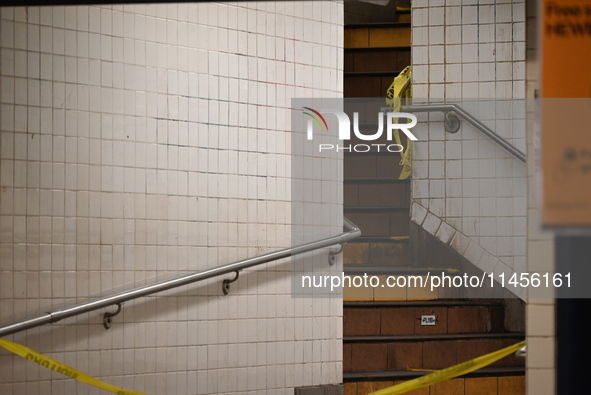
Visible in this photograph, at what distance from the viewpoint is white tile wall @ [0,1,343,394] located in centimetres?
388

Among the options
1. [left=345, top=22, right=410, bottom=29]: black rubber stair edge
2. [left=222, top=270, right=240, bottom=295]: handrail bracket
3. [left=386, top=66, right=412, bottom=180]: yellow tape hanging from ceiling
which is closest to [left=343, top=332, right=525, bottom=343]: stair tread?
[left=222, top=270, right=240, bottom=295]: handrail bracket

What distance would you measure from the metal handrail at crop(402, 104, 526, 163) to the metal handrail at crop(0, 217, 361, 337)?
1202mm

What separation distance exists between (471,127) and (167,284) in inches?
109

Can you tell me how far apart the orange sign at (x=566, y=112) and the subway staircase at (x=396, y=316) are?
3.52m

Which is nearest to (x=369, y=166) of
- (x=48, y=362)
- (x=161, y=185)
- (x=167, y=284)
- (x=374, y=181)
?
(x=374, y=181)

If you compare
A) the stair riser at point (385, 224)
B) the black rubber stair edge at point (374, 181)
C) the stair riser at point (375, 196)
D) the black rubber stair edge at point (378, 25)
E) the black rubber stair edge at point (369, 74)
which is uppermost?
the black rubber stair edge at point (378, 25)

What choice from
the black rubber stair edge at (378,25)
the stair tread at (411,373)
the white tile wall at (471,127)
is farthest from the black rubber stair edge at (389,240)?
the black rubber stair edge at (378,25)

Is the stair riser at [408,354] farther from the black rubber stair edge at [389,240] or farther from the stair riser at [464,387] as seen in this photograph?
the black rubber stair edge at [389,240]

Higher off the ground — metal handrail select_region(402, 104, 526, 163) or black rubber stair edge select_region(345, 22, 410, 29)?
black rubber stair edge select_region(345, 22, 410, 29)

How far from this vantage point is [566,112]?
56.3 inches

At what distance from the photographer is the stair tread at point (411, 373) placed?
186 inches

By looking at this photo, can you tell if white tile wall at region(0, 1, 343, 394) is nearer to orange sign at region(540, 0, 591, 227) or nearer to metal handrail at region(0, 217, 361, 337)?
metal handrail at region(0, 217, 361, 337)

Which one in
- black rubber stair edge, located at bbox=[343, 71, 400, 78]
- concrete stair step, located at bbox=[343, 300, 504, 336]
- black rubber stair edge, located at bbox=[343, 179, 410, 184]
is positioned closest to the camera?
concrete stair step, located at bbox=[343, 300, 504, 336]

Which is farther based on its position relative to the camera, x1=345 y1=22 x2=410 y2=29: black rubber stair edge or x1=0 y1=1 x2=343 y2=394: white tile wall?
x1=345 y1=22 x2=410 y2=29: black rubber stair edge
